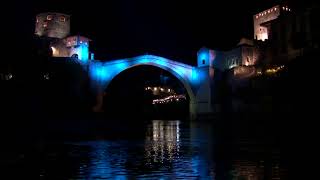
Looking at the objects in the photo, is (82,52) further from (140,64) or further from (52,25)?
(52,25)

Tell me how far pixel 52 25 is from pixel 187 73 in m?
28.0

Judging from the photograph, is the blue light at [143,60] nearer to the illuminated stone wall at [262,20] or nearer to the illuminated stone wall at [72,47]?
the illuminated stone wall at [72,47]

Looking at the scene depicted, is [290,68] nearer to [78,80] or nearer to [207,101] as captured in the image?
[207,101]

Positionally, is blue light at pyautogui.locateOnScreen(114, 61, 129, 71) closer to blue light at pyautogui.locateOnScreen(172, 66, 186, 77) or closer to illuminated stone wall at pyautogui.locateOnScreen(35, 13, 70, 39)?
blue light at pyautogui.locateOnScreen(172, 66, 186, 77)

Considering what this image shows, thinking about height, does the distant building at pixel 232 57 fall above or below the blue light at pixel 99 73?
above

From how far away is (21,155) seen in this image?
1727 cm

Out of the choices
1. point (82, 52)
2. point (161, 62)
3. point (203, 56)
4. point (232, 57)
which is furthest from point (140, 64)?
point (232, 57)

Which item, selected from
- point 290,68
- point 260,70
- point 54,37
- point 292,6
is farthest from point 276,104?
point 54,37

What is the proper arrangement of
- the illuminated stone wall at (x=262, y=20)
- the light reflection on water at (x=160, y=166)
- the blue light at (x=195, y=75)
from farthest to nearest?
the blue light at (x=195, y=75) → the illuminated stone wall at (x=262, y=20) → the light reflection on water at (x=160, y=166)

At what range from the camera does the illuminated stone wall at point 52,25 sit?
272 ft

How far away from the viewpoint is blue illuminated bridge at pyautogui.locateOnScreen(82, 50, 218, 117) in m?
72.4

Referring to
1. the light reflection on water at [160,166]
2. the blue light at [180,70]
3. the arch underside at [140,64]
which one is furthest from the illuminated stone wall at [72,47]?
the light reflection on water at [160,166]

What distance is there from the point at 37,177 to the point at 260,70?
61.9 m

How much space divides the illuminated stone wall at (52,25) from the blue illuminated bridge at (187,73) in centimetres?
1629
